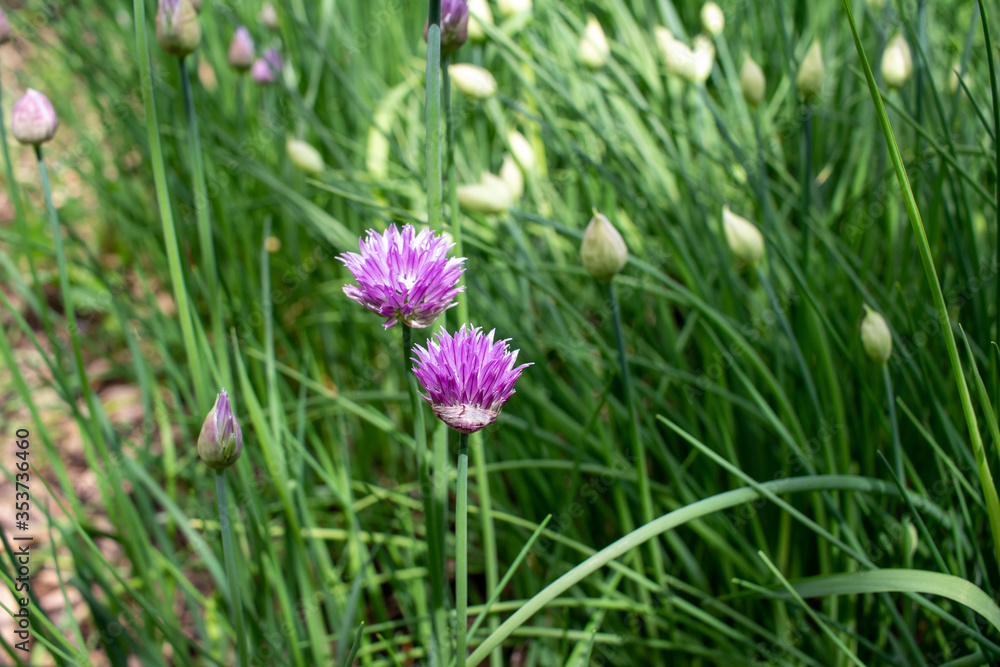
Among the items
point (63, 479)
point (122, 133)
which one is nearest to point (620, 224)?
point (63, 479)

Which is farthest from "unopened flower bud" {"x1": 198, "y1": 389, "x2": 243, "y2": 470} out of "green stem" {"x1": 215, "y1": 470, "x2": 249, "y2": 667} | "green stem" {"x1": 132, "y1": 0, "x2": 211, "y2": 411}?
"green stem" {"x1": 132, "y1": 0, "x2": 211, "y2": 411}

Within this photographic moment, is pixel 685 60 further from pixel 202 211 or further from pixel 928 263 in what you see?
pixel 202 211

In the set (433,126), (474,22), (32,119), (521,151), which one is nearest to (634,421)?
(433,126)

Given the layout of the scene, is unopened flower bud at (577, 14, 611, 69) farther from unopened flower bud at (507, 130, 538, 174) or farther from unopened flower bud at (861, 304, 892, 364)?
unopened flower bud at (861, 304, 892, 364)

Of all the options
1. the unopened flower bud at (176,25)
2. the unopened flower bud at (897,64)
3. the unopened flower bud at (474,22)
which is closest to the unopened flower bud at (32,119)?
the unopened flower bud at (176,25)

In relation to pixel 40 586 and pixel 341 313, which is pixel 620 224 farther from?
pixel 40 586

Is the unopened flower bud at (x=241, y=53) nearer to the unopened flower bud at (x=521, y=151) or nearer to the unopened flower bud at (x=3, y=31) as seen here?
the unopened flower bud at (x=3, y=31)

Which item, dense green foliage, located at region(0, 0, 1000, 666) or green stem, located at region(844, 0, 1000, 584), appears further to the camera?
dense green foliage, located at region(0, 0, 1000, 666)
